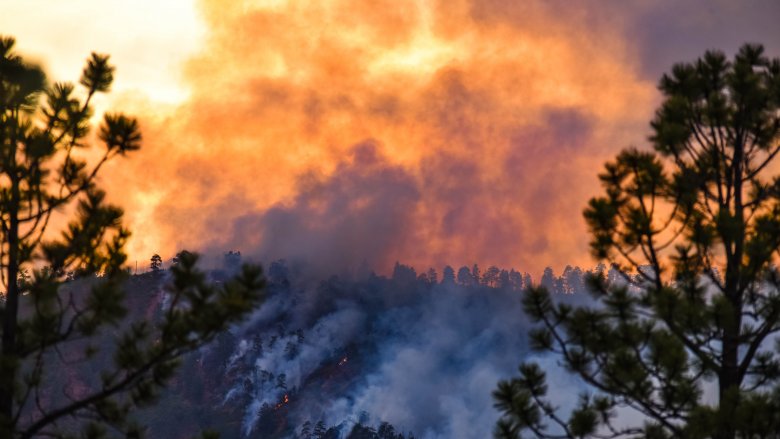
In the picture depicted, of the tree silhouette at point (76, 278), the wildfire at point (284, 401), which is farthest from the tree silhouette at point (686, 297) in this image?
the wildfire at point (284, 401)

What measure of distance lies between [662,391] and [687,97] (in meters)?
4.88

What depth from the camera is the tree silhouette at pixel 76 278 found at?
31.2ft

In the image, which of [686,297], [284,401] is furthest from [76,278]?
[284,401]

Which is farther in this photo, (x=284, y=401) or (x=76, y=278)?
(x=284, y=401)

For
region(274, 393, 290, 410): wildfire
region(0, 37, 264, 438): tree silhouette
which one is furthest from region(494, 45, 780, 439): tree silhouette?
region(274, 393, 290, 410): wildfire

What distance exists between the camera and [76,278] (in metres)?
11.4

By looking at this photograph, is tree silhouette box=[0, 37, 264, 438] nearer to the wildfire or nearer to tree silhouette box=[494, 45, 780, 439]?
tree silhouette box=[494, 45, 780, 439]

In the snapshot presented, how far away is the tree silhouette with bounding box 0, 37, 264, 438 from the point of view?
31.2 feet

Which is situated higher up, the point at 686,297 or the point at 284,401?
the point at 284,401

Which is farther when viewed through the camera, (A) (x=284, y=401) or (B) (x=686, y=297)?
(A) (x=284, y=401)

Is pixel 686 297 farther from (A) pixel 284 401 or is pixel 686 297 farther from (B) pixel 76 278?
(A) pixel 284 401

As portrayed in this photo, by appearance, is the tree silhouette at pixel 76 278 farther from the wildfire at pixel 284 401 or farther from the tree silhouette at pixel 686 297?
the wildfire at pixel 284 401

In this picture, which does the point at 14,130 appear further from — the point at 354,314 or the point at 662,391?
the point at 354,314

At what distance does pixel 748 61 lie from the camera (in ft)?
42.1
